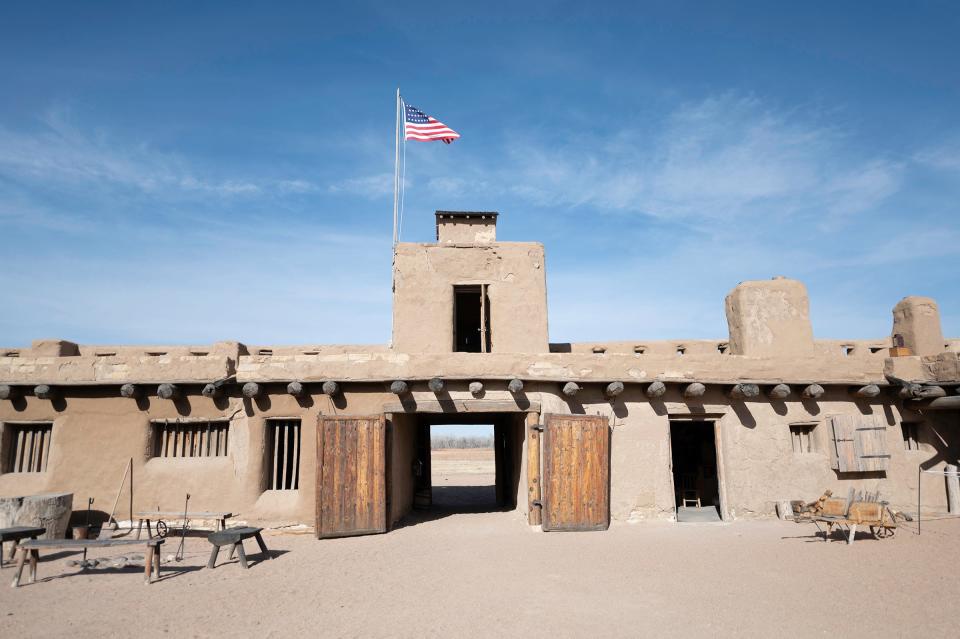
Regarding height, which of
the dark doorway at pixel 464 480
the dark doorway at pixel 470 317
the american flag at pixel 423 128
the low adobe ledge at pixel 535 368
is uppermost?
the american flag at pixel 423 128

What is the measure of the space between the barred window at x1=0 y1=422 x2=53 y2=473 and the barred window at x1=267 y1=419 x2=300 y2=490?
4566mm

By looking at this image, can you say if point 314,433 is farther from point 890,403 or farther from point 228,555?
point 890,403

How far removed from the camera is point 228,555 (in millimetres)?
9859

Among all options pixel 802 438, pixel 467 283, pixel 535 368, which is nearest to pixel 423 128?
pixel 467 283

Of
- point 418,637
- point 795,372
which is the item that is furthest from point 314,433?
point 795,372

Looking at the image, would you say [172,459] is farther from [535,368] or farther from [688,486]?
[688,486]

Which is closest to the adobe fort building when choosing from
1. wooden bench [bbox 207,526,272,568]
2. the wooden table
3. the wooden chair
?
the wooden table

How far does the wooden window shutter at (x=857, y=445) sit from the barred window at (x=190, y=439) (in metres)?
13.0

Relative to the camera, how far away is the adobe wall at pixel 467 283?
14.2m

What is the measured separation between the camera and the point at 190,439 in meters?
12.2

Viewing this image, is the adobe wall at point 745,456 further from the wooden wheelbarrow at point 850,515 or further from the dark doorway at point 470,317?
the dark doorway at point 470,317

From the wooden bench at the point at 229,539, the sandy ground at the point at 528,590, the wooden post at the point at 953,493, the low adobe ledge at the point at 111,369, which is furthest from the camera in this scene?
the wooden post at the point at 953,493

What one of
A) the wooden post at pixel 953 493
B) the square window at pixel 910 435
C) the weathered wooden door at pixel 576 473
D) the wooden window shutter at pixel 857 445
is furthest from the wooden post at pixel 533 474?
the wooden post at pixel 953 493

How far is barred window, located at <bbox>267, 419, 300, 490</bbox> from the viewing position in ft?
→ 39.5
